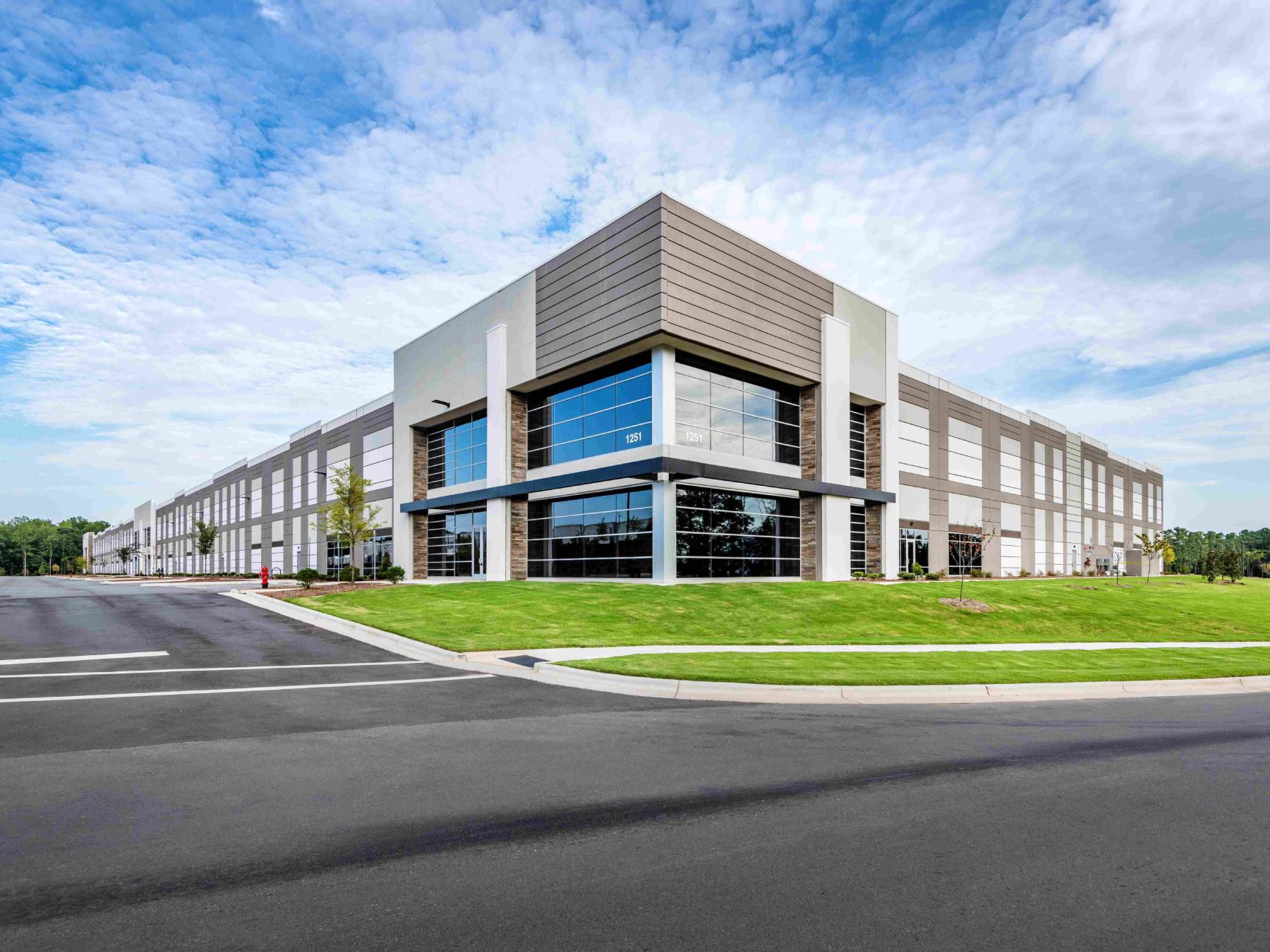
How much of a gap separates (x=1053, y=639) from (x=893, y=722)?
41.4ft

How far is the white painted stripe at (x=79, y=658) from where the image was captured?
13.1 m

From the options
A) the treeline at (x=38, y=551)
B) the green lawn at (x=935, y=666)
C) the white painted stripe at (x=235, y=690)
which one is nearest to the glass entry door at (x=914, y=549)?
the green lawn at (x=935, y=666)

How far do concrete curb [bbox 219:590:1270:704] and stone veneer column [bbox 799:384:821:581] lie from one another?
20.9m

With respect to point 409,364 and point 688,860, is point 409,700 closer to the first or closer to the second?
point 688,860

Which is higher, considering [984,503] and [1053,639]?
[984,503]

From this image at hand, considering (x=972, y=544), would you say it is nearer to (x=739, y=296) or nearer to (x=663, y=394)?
(x=739, y=296)

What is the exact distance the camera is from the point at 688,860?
4699 millimetres

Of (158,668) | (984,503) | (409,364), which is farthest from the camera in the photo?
(984,503)

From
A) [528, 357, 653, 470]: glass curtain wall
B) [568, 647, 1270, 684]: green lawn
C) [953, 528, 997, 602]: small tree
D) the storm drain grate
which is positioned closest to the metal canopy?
[528, 357, 653, 470]: glass curtain wall

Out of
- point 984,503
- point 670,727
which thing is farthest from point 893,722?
point 984,503

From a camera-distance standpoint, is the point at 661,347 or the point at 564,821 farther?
the point at 661,347

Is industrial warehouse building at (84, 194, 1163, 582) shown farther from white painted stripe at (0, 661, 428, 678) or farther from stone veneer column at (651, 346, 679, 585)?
white painted stripe at (0, 661, 428, 678)

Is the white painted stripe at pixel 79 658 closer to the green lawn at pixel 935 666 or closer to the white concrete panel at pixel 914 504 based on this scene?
the green lawn at pixel 935 666

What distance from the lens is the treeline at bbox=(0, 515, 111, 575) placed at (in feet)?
573
